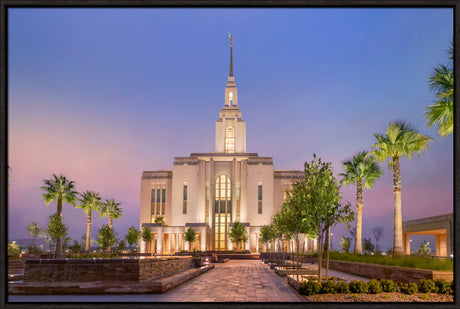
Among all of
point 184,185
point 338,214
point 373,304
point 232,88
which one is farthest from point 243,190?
point 373,304

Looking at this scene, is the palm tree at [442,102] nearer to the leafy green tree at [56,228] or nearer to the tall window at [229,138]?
the leafy green tree at [56,228]

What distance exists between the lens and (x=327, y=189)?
16.6 metres

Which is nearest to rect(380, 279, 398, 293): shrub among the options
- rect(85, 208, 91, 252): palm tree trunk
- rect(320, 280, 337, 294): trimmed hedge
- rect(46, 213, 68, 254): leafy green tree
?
rect(320, 280, 337, 294): trimmed hedge

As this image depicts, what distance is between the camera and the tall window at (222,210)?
3270 inches

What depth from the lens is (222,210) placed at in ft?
277

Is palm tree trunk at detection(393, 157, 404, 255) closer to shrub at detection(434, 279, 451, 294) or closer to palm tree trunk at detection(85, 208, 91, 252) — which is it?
shrub at detection(434, 279, 451, 294)

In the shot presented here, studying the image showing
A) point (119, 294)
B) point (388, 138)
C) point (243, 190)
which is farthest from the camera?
point (243, 190)

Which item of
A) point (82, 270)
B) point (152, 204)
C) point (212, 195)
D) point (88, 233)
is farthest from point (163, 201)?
point (82, 270)

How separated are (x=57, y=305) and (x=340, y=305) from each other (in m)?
6.92

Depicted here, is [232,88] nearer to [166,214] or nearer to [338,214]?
[166,214]

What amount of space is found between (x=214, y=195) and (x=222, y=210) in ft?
11.2

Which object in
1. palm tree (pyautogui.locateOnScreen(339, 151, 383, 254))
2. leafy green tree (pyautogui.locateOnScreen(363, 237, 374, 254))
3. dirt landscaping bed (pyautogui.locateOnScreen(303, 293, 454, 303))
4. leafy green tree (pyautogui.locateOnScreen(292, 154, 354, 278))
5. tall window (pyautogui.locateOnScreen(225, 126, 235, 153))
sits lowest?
leafy green tree (pyautogui.locateOnScreen(363, 237, 374, 254))

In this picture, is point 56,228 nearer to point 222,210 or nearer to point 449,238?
point 449,238

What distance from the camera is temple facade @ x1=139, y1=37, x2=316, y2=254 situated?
82.7 meters
